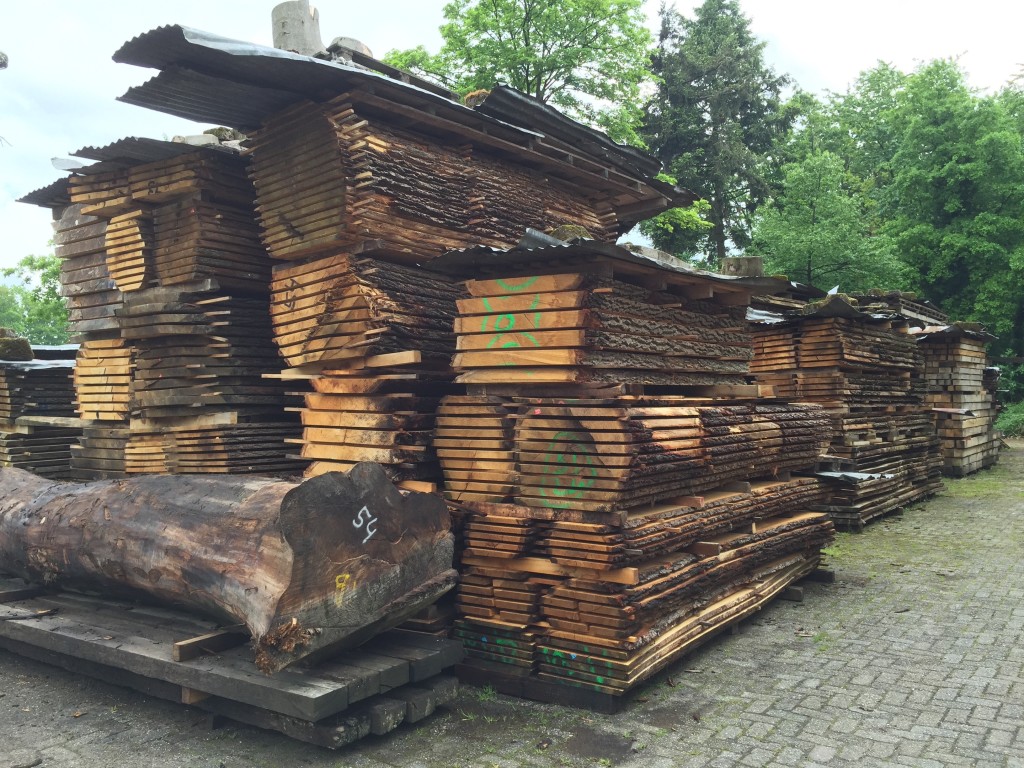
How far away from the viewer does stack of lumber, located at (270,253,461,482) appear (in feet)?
21.1

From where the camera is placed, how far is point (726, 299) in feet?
23.9

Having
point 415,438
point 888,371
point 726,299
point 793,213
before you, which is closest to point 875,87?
point 793,213

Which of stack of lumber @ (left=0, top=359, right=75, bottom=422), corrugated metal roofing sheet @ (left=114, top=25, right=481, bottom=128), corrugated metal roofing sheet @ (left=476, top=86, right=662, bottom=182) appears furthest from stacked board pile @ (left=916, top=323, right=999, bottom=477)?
stack of lumber @ (left=0, top=359, right=75, bottom=422)

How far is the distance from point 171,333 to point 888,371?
1193 centimetres

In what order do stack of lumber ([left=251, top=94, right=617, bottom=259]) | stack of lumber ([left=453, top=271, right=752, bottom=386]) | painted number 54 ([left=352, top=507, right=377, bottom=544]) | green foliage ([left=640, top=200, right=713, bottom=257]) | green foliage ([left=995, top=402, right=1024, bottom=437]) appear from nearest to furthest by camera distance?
painted number 54 ([left=352, top=507, right=377, bottom=544])
stack of lumber ([left=453, top=271, right=752, bottom=386])
stack of lumber ([left=251, top=94, right=617, bottom=259])
green foliage ([left=995, top=402, right=1024, bottom=437])
green foliage ([left=640, top=200, right=713, bottom=257])

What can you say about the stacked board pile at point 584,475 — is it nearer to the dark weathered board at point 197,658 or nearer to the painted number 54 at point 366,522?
the dark weathered board at point 197,658

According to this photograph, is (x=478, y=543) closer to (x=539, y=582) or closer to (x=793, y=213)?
(x=539, y=582)

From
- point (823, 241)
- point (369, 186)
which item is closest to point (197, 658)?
point (369, 186)

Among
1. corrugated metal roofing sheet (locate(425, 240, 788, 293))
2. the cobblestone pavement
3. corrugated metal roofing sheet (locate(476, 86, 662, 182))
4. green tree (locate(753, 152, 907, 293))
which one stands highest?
green tree (locate(753, 152, 907, 293))

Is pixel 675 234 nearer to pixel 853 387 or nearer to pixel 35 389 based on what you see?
pixel 853 387

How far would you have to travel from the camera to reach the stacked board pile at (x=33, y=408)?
39.4 feet

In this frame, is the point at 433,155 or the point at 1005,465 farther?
the point at 1005,465

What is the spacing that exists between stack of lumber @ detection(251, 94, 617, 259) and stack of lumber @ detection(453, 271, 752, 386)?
123 centimetres

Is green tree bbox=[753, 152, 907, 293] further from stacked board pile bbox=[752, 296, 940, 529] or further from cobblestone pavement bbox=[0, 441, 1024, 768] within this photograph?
cobblestone pavement bbox=[0, 441, 1024, 768]
